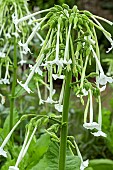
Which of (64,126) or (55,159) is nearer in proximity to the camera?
(64,126)

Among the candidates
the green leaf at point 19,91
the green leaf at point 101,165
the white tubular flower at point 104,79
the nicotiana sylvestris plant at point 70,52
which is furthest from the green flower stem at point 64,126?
the green leaf at point 101,165

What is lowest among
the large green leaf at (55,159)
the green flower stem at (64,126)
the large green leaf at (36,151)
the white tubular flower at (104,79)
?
the large green leaf at (36,151)

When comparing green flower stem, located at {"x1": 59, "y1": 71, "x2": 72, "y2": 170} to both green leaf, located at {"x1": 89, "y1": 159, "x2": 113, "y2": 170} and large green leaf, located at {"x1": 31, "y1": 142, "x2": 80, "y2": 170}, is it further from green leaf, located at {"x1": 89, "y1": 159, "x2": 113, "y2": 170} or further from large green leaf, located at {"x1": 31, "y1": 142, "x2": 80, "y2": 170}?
green leaf, located at {"x1": 89, "y1": 159, "x2": 113, "y2": 170}

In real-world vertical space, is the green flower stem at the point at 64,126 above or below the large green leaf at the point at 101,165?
above

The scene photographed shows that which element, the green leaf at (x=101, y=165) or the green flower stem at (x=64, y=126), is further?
the green leaf at (x=101, y=165)

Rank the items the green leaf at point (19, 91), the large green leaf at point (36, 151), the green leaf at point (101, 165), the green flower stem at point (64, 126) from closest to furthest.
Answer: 1. the green flower stem at point (64, 126)
2. the large green leaf at point (36, 151)
3. the green leaf at point (19, 91)
4. the green leaf at point (101, 165)

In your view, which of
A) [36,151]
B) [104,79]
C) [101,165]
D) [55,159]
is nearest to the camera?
[104,79]

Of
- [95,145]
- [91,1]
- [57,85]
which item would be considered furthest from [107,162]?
[91,1]

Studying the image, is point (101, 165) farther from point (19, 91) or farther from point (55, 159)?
point (55, 159)

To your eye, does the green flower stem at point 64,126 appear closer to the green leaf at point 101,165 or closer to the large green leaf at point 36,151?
the large green leaf at point 36,151

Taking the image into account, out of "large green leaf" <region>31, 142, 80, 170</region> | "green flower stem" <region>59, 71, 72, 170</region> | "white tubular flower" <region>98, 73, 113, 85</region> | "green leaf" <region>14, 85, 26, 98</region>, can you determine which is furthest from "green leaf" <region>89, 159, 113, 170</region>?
"white tubular flower" <region>98, 73, 113, 85</region>

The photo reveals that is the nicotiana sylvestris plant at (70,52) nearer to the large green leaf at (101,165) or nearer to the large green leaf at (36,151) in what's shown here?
the large green leaf at (36,151)

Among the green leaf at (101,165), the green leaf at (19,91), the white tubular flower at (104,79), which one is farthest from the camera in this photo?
the green leaf at (101,165)

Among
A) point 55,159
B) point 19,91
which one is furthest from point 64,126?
point 19,91
